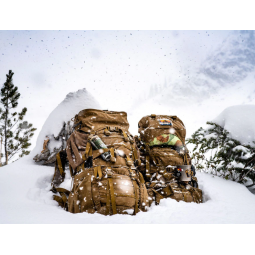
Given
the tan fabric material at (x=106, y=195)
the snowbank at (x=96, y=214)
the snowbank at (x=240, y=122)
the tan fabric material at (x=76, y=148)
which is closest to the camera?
the snowbank at (x=96, y=214)

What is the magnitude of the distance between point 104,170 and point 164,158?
1.37 metres

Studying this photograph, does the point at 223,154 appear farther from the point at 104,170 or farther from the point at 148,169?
the point at 104,170

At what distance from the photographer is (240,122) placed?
3730 millimetres

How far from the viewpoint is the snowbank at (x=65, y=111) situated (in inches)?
165

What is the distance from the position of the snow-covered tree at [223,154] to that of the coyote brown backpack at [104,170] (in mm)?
2271

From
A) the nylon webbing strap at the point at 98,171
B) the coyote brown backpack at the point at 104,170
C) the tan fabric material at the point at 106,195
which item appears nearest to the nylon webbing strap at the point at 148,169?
the coyote brown backpack at the point at 104,170

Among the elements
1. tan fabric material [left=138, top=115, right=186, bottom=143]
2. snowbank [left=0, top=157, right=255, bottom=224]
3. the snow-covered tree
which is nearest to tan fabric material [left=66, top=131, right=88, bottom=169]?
snowbank [left=0, top=157, right=255, bottom=224]

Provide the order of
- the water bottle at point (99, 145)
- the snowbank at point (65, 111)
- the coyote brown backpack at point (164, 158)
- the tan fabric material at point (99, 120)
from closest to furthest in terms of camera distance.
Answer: the water bottle at point (99, 145), the tan fabric material at point (99, 120), the coyote brown backpack at point (164, 158), the snowbank at point (65, 111)

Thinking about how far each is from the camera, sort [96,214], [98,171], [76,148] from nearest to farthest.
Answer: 1. [96,214]
2. [98,171]
3. [76,148]

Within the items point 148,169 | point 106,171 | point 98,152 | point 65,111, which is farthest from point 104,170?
point 65,111

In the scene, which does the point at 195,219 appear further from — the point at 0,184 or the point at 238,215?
the point at 0,184

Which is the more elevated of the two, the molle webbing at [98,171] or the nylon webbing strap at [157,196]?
the molle webbing at [98,171]

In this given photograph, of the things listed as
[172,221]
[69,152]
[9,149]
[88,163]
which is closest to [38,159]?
[69,152]

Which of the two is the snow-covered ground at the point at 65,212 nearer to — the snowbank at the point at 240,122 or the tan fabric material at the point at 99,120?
the snowbank at the point at 240,122
